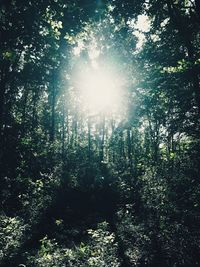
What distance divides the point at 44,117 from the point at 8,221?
38.9 metres

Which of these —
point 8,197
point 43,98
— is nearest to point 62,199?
point 8,197

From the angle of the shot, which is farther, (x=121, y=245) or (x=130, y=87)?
(x=130, y=87)

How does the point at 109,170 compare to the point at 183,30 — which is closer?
the point at 183,30

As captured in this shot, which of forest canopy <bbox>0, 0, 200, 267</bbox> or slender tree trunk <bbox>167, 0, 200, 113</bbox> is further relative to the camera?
slender tree trunk <bbox>167, 0, 200, 113</bbox>

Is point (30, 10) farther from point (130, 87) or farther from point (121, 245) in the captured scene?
point (121, 245)

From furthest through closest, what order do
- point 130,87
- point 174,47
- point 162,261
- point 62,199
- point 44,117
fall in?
point 44,117 → point 62,199 → point 174,47 → point 130,87 → point 162,261

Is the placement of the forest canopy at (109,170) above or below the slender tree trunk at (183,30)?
below

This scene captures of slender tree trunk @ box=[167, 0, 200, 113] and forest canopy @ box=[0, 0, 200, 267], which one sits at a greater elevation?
slender tree trunk @ box=[167, 0, 200, 113]

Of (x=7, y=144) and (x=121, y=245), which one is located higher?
(x=7, y=144)

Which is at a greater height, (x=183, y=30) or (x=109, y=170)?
(x=183, y=30)

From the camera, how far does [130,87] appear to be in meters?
12.1

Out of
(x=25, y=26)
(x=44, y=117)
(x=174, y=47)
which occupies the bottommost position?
(x=25, y=26)

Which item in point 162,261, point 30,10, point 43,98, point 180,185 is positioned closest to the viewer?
point 30,10

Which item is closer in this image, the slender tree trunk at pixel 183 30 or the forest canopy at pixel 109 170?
the forest canopy at pixel 109 170
